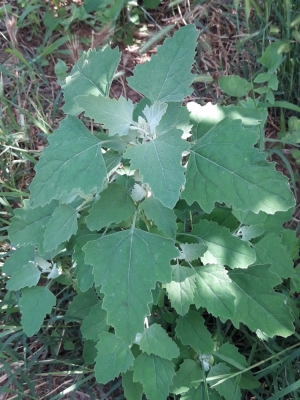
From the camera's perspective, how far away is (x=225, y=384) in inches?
67.6

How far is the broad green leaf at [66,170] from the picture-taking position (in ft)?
4.03

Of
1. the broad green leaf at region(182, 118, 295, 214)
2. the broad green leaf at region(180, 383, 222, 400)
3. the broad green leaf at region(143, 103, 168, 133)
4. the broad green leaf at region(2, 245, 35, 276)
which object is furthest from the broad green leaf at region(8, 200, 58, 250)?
the broad green leaf at region(180, 383, 222, 400)

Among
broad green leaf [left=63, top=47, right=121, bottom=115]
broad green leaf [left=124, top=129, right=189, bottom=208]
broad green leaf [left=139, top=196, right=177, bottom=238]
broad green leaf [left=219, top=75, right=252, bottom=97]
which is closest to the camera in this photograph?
broad green leaf [left=124, top=129, right=189, bottom=208]

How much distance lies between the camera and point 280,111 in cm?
251

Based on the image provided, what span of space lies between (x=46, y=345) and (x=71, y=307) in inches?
11.7

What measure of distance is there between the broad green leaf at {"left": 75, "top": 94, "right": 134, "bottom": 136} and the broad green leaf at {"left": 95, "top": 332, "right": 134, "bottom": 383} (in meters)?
0.76

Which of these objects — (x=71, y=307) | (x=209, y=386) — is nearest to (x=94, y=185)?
(x=71, y=307)

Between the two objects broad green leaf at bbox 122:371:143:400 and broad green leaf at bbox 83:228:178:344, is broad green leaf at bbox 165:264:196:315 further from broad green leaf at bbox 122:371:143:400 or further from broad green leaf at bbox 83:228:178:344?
broad green leaf at bbox 122:371:143:400

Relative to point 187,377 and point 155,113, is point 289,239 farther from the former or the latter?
point 155,113

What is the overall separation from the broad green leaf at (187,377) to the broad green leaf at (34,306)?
0.55 metres

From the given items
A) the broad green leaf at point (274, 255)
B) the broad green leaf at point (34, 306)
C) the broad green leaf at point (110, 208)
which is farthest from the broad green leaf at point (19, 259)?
the broad green leaf at point (274, 255)

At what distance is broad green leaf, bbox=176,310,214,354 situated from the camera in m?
1.67

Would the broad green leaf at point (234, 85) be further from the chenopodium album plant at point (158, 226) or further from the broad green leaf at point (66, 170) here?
the broad green leaf at point (66, 170)

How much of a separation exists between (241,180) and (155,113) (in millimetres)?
327
